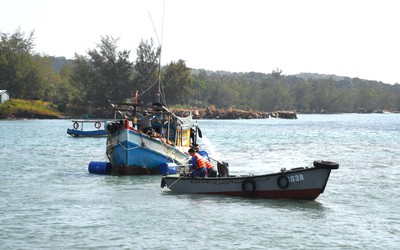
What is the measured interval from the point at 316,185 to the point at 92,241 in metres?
9.47

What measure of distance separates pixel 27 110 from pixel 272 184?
109329mm

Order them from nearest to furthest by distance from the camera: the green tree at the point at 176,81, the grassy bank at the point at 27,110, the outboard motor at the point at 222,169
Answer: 1. the outboard motor at the point at 222,169
2. the grassy bank at the point at 27,110
3. the green tree at the point at 176,81

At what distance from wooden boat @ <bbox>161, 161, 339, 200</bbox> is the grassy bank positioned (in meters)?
104

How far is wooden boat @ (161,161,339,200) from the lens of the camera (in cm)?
2345

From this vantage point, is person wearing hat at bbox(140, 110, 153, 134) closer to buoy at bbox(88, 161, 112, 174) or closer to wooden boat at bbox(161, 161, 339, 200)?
buoy at bbox(88, 161, 112, 174)

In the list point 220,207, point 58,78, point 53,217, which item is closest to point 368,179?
point 220,207

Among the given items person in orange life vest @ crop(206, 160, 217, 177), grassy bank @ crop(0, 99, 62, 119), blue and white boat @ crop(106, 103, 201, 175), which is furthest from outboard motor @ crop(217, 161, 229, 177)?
grassy bank @ crop(0, 99, 62, 119)

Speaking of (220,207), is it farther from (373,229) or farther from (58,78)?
(58,78)

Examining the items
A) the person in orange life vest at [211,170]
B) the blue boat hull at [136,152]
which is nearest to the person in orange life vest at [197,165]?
the person in orange life vest at [211,170]

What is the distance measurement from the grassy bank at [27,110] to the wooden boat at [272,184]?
104317 mm

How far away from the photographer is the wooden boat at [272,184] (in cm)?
2345

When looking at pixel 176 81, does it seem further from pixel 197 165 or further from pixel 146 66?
pixel 197 165

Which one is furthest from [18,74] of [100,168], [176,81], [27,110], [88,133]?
[100,168]

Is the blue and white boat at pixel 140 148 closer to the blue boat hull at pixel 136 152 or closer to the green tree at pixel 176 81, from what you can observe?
the blue boat hull at pixel 136 152
